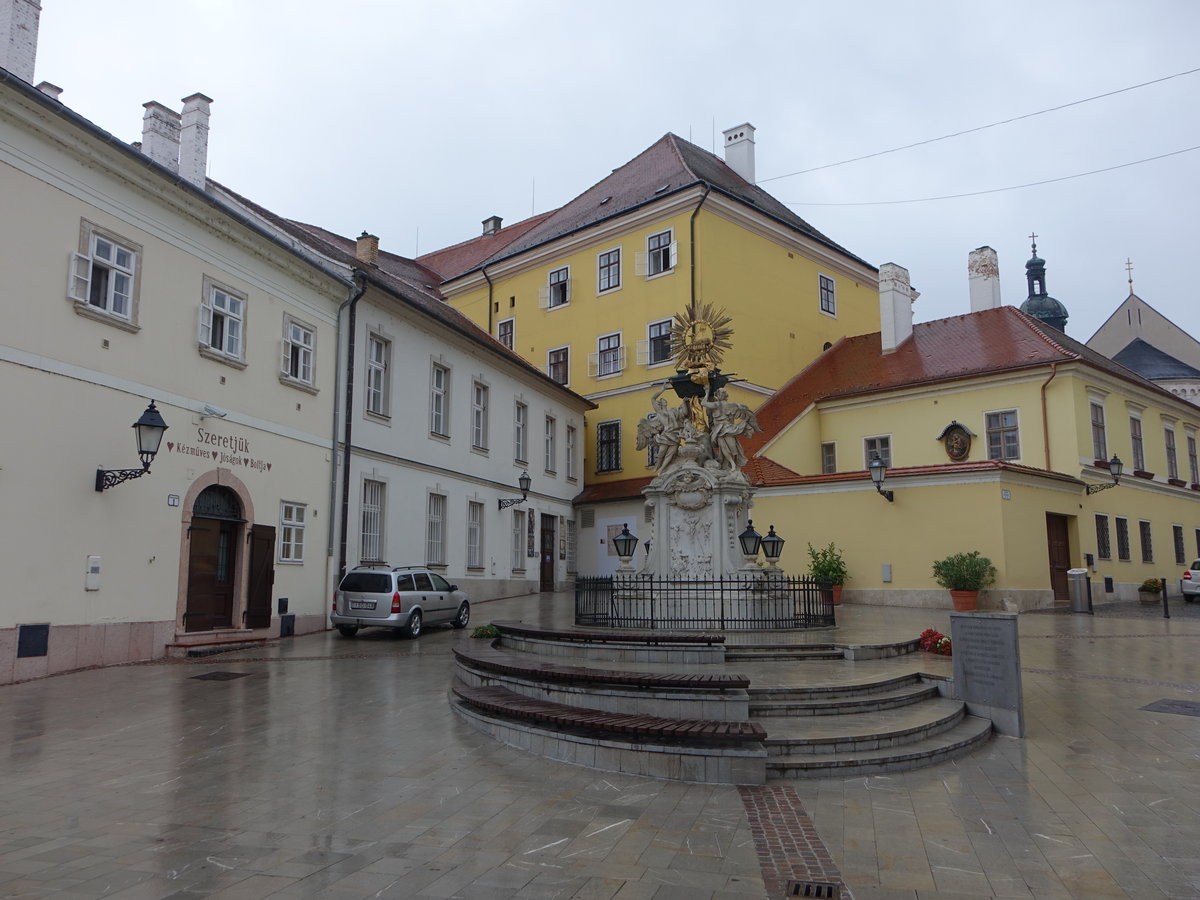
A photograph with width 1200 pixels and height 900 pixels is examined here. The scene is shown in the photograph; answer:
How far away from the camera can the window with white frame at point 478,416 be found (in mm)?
26000

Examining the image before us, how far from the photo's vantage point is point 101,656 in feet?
44.7

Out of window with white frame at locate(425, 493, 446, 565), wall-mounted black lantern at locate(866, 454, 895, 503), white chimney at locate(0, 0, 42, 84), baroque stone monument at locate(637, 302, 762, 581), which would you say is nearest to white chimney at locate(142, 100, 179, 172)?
white chimney at locate(0, 0, 42, 84)

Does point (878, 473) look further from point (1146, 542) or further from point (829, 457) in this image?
point (1146, 542)

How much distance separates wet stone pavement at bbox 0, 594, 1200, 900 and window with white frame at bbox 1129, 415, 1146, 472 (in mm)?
23069

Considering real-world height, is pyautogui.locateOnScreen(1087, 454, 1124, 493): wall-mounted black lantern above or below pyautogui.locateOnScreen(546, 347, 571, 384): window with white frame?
below

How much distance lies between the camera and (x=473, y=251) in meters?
43.7

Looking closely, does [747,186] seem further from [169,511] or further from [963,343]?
[169,511]

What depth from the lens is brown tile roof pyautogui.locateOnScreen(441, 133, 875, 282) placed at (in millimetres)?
33094

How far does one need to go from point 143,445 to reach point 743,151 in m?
30.8

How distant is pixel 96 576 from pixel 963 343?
89.3ft

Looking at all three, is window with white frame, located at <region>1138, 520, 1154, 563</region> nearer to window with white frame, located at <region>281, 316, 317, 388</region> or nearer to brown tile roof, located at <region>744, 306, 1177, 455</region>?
brown tile roof, located at <region>744, 306, 1177, 455</region>

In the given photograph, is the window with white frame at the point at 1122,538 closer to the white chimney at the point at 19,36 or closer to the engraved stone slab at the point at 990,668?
the engraved stone slab at the point at 990,668

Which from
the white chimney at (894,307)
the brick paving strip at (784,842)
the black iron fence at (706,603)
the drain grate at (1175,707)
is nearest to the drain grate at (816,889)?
the brick paving strip at (784,842)

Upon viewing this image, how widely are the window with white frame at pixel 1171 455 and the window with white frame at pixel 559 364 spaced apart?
22519 millimetres
